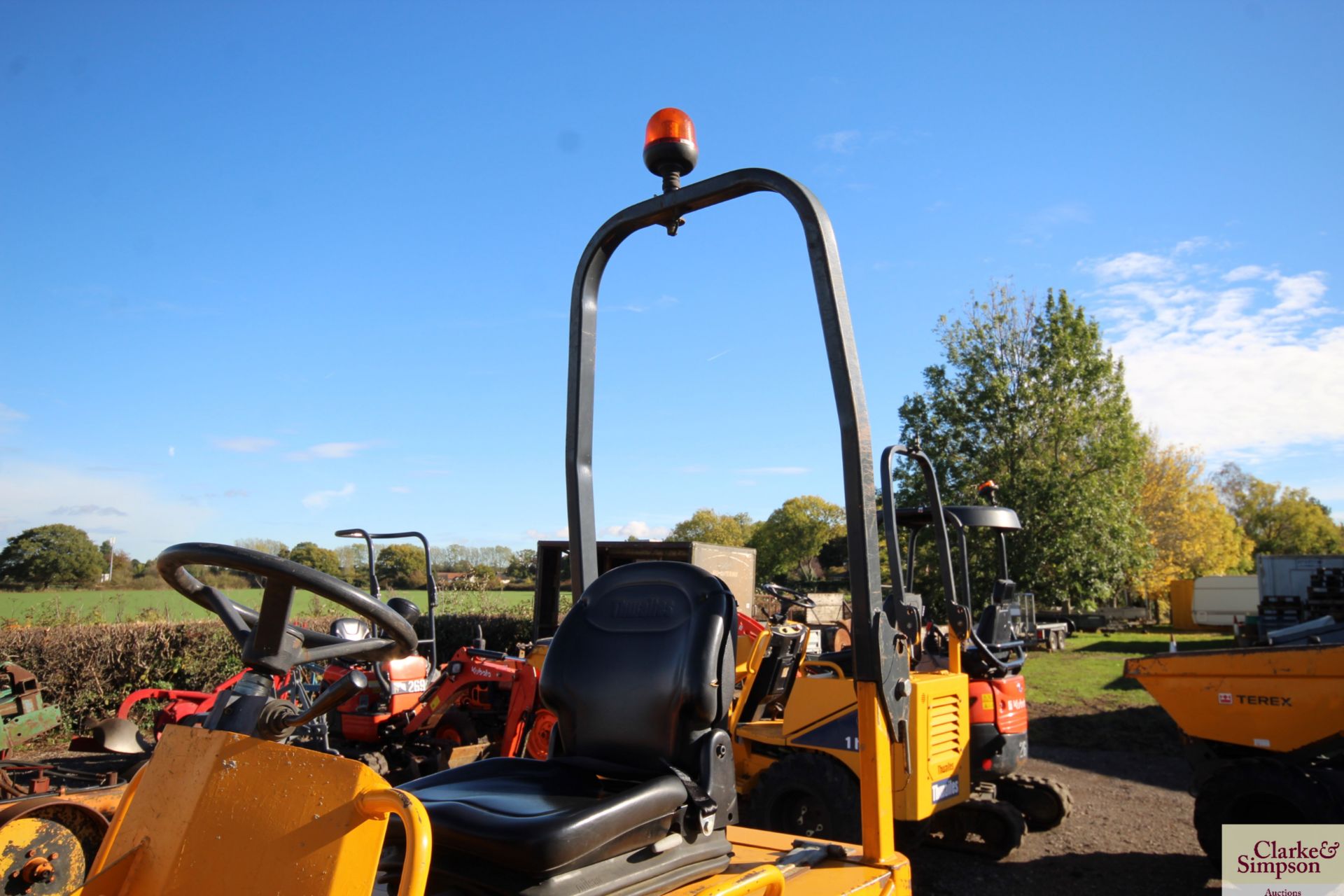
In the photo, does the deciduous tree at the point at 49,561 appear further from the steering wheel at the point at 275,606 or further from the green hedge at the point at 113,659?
the steering wheel at the point at 275,606

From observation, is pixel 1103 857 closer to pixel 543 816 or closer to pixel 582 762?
pixel 582 762

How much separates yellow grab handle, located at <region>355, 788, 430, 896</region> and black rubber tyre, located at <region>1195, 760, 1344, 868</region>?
5146 millimetres

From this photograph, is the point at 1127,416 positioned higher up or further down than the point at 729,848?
higher up

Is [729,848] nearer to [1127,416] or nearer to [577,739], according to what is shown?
[577,739]

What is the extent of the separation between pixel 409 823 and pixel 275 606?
19.9 inches

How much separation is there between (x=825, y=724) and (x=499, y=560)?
1506cm

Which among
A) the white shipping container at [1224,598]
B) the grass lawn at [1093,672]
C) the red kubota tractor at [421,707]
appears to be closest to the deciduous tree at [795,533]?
the white shipping container at [1224,598]

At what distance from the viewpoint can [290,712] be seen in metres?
1.67

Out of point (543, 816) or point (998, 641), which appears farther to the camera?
point (998, 641)

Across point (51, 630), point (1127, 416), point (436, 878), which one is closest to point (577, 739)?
point (436, 878)

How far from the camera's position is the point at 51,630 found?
430 inches

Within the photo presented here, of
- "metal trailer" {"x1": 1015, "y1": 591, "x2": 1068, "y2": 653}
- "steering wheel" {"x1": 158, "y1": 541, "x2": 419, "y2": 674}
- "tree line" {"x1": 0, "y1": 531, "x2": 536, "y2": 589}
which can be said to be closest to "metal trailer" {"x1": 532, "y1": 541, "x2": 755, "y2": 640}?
"tree line" {"x1": 0, "y1": 531, "x2": 536, "y2": 589}

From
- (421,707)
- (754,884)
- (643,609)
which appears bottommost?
(421,707)

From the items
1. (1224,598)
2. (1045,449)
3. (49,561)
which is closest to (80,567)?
(49,561)
